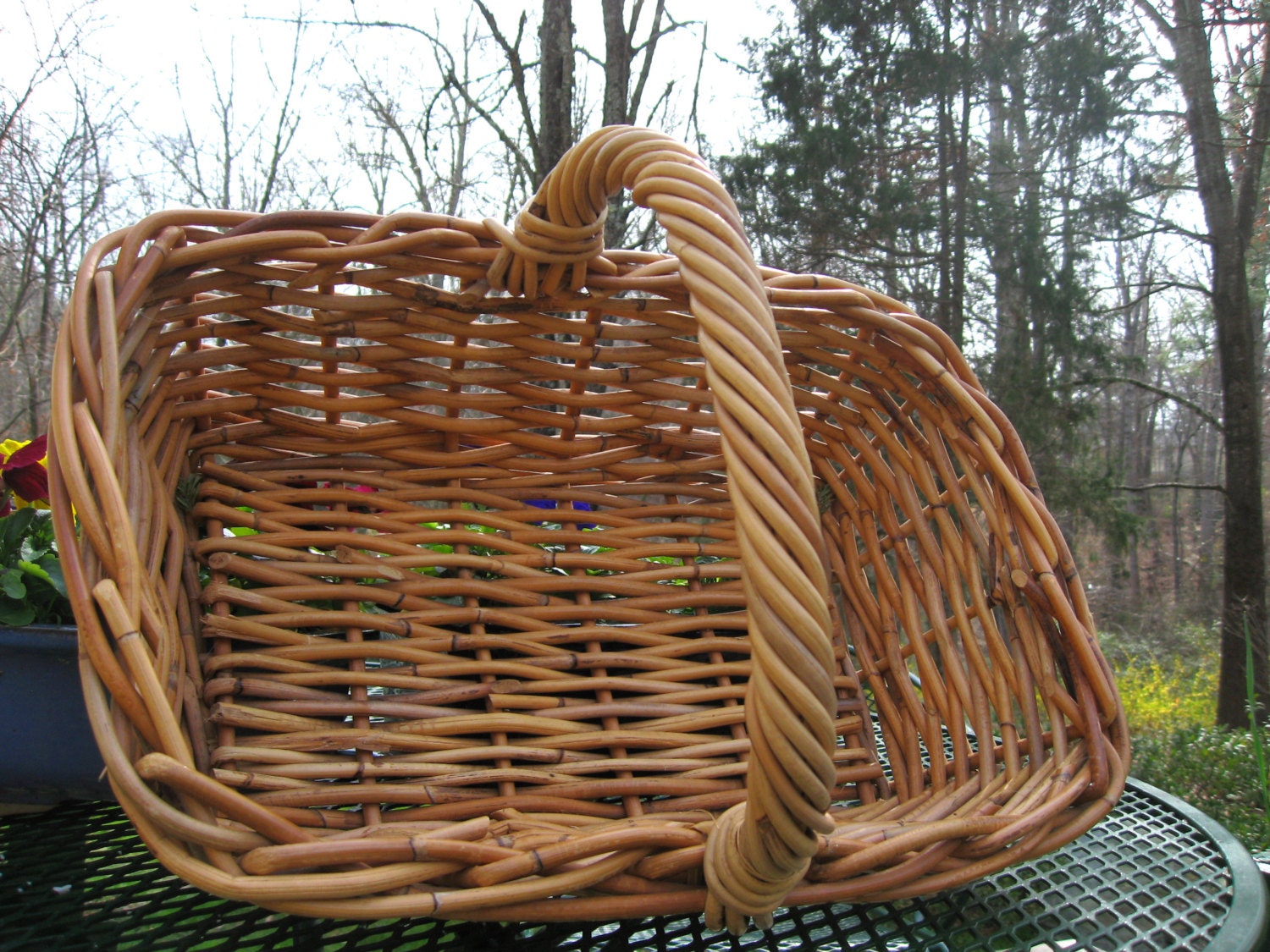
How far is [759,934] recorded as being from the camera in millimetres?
418

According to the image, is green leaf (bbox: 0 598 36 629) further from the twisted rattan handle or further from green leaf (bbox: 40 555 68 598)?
the twisted rattan handle

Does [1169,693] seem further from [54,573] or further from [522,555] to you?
[54,573]

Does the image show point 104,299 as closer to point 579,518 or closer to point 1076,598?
point 579,518

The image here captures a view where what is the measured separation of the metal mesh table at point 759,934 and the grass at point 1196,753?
0.79ft

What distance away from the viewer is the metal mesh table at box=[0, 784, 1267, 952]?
0.38 metres

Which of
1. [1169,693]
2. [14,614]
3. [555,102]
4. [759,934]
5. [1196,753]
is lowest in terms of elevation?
[1169,693]

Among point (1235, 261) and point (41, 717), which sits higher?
point (1235, 261)

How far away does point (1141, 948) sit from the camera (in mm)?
376

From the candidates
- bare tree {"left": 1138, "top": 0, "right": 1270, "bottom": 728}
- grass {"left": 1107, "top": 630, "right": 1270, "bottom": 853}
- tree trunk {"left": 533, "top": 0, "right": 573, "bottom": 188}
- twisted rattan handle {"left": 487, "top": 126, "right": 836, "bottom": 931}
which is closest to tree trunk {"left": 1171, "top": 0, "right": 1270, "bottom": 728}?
bare tree {"left": 1138, "top": 0, "right": 1270, "bottom": 728}

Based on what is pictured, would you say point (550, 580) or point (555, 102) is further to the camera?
point (555, 102)

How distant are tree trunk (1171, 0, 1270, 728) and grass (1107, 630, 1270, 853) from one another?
0.32 m

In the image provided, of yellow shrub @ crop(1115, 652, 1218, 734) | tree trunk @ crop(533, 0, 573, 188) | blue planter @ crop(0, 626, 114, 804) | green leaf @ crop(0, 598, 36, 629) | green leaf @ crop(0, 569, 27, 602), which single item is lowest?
yellow shrub @ crop(1115, 652, 1218, 734)

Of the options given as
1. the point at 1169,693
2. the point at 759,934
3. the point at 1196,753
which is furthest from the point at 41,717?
the point at 1169,693

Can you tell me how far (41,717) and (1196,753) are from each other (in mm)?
2640
